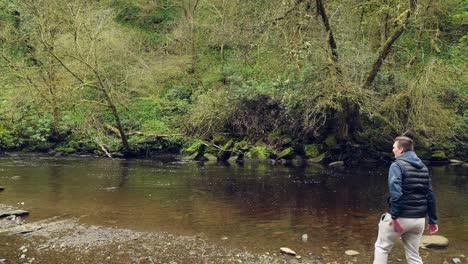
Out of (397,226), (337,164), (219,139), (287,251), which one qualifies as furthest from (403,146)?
(219,139)

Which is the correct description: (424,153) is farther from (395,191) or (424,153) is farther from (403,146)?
(395,191)

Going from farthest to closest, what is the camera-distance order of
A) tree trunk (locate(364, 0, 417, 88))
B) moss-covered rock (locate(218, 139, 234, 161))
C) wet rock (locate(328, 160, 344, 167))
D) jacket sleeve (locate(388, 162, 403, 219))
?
moss-covered rock (locate(218, 139, 234, 161))
wet rock (locate(328, 160, 344, 167))
tree trunk (locate(364, 0, 417, 88))
jacket sleeve (locate(388, 162, 403, 219))

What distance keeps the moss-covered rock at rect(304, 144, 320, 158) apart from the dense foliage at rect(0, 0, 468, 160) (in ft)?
0.35

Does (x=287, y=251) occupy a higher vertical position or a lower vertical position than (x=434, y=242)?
lower

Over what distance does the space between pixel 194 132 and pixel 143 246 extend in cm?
1647

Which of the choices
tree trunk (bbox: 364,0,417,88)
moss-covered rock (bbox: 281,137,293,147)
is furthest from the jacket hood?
moss-covered rock (bbox: 281,137,293,147)

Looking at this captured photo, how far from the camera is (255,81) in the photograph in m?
24.3

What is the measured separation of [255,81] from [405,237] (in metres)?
18.6

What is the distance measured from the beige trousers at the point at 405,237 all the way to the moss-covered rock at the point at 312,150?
52.8 feet

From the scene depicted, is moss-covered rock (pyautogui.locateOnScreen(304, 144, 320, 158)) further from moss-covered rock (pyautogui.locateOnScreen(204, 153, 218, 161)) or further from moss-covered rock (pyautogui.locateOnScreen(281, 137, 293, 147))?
moss-covered rock (pyautogui.locateOnScreen(204, 153, 218, 161))

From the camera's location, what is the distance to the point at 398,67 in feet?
67.8

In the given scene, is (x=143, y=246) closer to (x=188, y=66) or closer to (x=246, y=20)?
(x=246, y=20)

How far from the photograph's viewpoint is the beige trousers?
594 centimetres

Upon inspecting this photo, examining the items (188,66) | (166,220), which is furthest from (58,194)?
(188,66)
